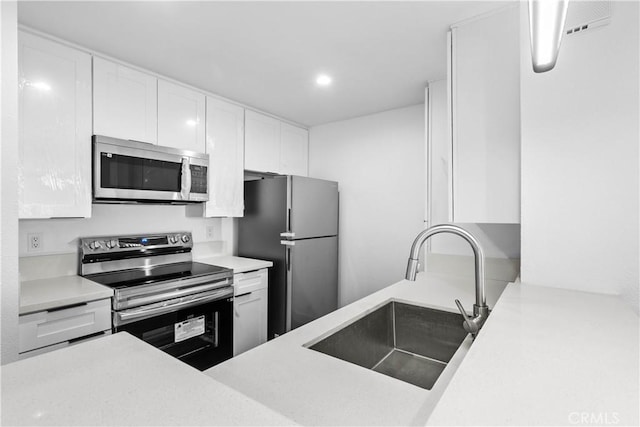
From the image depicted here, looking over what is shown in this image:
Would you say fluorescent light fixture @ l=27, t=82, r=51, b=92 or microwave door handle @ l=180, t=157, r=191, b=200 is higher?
fluorescent light fixture @ l=27, t=82, r=51, b=92

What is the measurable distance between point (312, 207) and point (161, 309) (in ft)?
5.00

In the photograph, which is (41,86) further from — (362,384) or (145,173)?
(362,384)

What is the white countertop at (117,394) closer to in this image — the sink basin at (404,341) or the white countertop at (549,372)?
the white countertop at (549,372)

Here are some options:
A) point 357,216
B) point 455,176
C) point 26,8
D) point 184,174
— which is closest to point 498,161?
point 455,176

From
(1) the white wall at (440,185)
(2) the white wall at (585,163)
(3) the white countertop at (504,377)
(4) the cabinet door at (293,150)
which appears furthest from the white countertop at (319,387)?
(4) the cabinet door at (293,150)

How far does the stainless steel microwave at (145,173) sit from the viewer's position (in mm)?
1942

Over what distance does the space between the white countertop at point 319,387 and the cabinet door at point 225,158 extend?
1791 millimetres

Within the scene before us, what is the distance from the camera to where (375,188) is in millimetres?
3209

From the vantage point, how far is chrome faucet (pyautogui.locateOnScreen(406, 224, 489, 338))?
42.4 inches

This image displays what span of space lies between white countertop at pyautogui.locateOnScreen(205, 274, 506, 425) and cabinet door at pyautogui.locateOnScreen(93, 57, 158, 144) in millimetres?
1806

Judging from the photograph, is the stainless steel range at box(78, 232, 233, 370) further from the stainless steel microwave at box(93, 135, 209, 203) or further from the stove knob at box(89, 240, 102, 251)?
the stainless steel microwave at box(93, 135, 209, 203)

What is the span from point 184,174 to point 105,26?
0.99m

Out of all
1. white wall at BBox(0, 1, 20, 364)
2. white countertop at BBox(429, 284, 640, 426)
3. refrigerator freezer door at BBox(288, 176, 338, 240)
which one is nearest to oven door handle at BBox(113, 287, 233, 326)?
refrigerator freezer door at BBox(288, 176, 338, 240)

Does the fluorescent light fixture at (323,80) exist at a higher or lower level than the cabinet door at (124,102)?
higher
